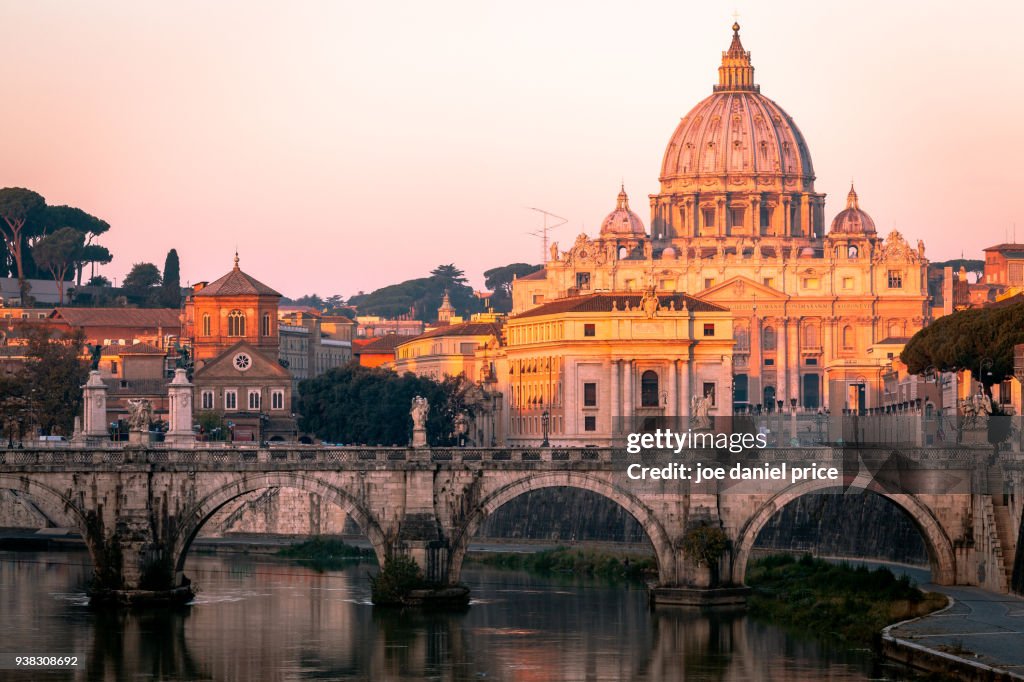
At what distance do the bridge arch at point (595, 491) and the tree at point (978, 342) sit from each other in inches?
799

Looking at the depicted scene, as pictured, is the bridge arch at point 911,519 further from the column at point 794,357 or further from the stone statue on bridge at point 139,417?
the column at point 794,357

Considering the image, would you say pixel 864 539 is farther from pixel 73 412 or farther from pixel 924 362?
pixel 73 412

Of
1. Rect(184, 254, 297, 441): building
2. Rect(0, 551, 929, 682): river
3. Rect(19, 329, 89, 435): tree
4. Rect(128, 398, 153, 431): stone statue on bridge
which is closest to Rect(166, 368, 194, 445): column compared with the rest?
Rect(128, 398, 153, 431): stone statue on bridge

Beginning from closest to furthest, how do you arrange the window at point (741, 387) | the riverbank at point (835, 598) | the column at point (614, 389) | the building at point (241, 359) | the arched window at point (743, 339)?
the riverbank at point (835, 598) → the column at point (614, 389) → the building at point (241, 359) → the arched window at point (743, 339) → the window at point (741, 387)

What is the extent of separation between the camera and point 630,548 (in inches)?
3664

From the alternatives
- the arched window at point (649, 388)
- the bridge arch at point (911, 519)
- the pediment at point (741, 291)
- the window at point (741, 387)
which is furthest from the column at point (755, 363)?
the bridge arch at point (911, 519)

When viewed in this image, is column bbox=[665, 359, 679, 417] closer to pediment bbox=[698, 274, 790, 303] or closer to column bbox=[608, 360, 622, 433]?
column bbox=[608, 360, 622, 433]

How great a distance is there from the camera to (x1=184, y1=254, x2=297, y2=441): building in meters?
153

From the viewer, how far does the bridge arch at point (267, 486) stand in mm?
74875

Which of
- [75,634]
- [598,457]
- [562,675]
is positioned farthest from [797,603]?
[75,634]

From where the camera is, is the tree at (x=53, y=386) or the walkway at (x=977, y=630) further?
the tree at (x=53, y=386)

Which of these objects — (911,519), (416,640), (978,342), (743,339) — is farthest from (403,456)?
(743,339)

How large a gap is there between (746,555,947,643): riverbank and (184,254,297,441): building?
71.9m

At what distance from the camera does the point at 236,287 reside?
540 feet
